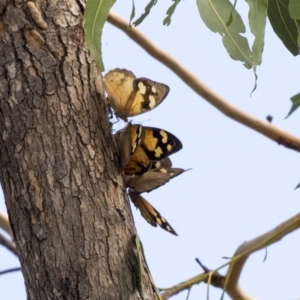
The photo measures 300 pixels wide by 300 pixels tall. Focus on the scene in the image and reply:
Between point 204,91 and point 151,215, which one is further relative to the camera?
point 204,91

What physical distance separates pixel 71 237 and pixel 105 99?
228 millimetres

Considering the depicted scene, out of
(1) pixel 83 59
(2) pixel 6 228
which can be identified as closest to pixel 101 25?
(1) pixel 83 59

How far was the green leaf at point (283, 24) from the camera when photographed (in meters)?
1.18

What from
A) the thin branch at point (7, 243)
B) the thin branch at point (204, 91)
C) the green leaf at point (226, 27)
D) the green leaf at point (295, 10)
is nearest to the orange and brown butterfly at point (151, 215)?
the green leaf at point (226, 27)

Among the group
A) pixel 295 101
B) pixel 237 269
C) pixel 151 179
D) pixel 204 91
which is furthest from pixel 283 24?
pixel 204 91

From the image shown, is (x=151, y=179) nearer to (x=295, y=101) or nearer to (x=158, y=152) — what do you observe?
(x=158, y=152)

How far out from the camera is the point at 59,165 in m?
1.05

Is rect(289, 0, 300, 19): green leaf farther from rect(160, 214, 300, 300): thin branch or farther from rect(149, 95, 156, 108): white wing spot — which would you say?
rect(160, 214, 300, 300): thin branch

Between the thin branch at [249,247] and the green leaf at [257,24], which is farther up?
the green leaf at [257,24]

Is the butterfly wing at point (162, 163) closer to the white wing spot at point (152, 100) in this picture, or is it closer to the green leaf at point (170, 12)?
the white wing spot at point (152, 100)

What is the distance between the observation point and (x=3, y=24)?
112cm

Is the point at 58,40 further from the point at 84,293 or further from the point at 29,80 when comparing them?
the point at 84,293

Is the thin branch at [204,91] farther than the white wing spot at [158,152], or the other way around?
the thin branch at [204,91]

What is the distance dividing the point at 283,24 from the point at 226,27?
0.46 feet
